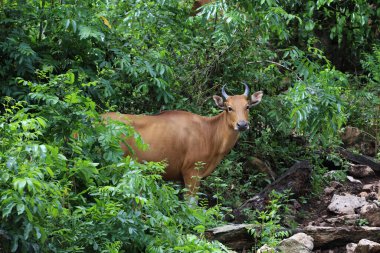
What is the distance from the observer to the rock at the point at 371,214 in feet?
32.9

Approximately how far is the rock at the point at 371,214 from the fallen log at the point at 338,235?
26.8 inches

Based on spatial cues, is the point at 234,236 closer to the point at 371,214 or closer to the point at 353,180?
the point at 371,214

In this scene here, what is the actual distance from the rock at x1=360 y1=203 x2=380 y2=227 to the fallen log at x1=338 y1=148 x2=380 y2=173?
2.74m

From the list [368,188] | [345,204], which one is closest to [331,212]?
[345,204]

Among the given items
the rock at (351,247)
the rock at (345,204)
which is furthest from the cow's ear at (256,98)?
the rock at (351,247)

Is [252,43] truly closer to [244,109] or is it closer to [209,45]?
[209,45]

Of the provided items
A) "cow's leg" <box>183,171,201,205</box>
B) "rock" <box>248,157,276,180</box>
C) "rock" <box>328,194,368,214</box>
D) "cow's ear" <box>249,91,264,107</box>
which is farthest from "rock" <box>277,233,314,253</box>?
"rock" <box>248,157,276,180</box>

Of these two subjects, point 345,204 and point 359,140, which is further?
point 359,140

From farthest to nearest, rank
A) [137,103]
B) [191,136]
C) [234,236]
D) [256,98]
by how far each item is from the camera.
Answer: [137,103] < [256,98] < [191,136] < [234,236]

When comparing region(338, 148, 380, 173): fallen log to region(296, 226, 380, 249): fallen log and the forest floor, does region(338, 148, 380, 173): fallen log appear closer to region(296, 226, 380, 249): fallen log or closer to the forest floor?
the forest floor

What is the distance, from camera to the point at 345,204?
36.0 ft

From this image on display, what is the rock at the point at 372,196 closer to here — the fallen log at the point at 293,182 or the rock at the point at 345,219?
the fallen log at the point at 293,182

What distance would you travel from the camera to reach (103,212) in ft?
24.4

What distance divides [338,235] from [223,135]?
2.49 metres
